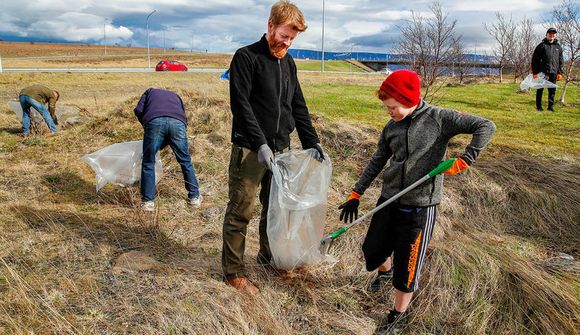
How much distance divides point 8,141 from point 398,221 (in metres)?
6.42

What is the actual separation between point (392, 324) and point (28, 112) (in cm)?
665

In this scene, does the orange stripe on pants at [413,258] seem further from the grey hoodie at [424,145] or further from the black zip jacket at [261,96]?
the black zip jacket at [261,96]

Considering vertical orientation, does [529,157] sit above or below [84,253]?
above

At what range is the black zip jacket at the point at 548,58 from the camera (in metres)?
7.78

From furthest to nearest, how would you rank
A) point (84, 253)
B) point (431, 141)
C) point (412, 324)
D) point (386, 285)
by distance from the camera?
1. point (84, 253)
2. point (386, 285)
3. point (412, 324)
4. point (431, 141)

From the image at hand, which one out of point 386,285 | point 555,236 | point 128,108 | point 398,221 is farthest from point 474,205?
point 128,108

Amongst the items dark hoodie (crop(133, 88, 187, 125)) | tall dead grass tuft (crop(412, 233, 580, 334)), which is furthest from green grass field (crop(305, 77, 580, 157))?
dark hoodie (crop(133, 88, 187, 125))

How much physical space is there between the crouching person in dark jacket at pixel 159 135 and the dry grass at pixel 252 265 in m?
0.20

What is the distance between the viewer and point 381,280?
2617 millimetres

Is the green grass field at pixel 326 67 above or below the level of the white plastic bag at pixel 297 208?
above

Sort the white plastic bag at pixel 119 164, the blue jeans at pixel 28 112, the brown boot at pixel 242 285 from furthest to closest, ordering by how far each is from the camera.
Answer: the blue jeans at pixel 28 112
the white plastic bag at pixel 119 164
the brown boot at pixel 242 285

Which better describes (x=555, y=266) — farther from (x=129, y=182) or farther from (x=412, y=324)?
(x=129, y=182)

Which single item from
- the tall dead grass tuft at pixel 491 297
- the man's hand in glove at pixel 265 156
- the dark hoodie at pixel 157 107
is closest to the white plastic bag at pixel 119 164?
the dark hoodie at pixel 157 107

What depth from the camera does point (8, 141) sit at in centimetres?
639
